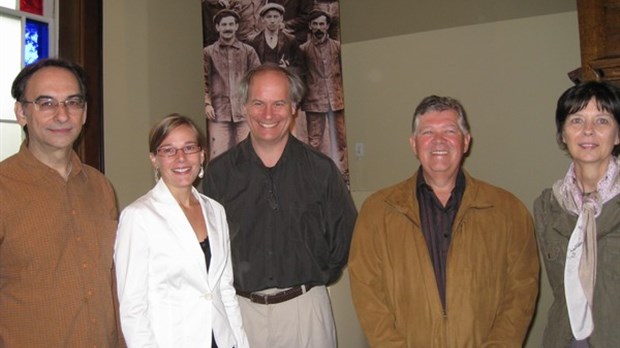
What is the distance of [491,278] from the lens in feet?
5.92

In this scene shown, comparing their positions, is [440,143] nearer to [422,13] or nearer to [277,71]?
[277,71]

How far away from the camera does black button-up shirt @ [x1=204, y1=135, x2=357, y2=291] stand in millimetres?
2076

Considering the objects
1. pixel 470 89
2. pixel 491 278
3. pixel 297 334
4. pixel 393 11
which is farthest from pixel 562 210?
pixel 393 11

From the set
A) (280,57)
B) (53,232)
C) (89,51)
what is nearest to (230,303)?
(53,232)

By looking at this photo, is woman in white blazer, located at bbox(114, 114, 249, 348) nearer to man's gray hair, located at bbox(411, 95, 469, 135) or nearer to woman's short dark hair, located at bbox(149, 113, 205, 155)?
woman's short dark hair, located at bbox(149, 113, 205, 155)

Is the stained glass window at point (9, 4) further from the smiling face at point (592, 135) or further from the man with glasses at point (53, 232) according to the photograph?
the smiling face at point (592, 135)

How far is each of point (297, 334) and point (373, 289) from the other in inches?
15.7

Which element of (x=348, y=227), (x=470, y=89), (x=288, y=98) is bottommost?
(x=348, y=227)

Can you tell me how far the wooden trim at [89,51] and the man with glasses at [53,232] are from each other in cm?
106

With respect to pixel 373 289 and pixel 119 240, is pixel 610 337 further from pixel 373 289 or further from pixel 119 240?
pixel 119 240

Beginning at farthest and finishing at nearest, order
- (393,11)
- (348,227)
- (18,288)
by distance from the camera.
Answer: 1. (393,11)
2. (348,227)
3. (18,288)

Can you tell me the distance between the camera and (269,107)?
211 centimetres

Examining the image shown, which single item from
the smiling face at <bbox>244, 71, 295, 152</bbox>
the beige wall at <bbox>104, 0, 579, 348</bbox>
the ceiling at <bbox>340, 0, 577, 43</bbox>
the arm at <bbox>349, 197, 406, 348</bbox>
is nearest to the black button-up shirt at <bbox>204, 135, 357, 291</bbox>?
the smiling face at <bbox>244, 71, 295, 152</bbox>

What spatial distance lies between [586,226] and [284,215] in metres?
1.08
